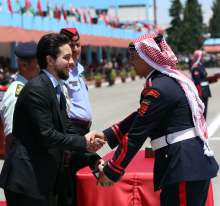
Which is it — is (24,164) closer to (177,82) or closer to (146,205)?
(177,82)

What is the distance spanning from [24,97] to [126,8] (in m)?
64.7

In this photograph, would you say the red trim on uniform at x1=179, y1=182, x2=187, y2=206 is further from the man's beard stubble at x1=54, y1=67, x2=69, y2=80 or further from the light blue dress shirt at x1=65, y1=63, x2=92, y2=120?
the light blue dress shirt at x1=65, y1=63, x2=92, y2=120

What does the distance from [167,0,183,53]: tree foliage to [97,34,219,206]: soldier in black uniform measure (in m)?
58.1

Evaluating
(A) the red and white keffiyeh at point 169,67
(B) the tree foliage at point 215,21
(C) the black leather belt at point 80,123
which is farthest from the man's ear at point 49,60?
(B) the tree foliage at point 215,21

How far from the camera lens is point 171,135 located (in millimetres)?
2592

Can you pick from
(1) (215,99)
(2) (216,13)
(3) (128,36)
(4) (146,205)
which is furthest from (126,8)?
(4) (146,205)

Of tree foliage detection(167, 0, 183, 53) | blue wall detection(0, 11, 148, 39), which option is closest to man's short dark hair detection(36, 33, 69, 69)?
blue wall detection(0, 11, 148, 39)

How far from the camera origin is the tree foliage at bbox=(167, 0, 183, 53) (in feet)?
198

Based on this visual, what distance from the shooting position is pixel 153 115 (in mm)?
2551

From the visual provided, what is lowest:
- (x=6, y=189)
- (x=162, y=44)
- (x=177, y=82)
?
(x=6, y=189)

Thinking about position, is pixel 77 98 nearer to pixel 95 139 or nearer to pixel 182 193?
pixel 95 139

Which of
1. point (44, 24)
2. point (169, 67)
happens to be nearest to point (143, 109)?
point (169, 67)

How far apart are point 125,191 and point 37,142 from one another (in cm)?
137

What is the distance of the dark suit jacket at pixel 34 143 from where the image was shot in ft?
8.20
